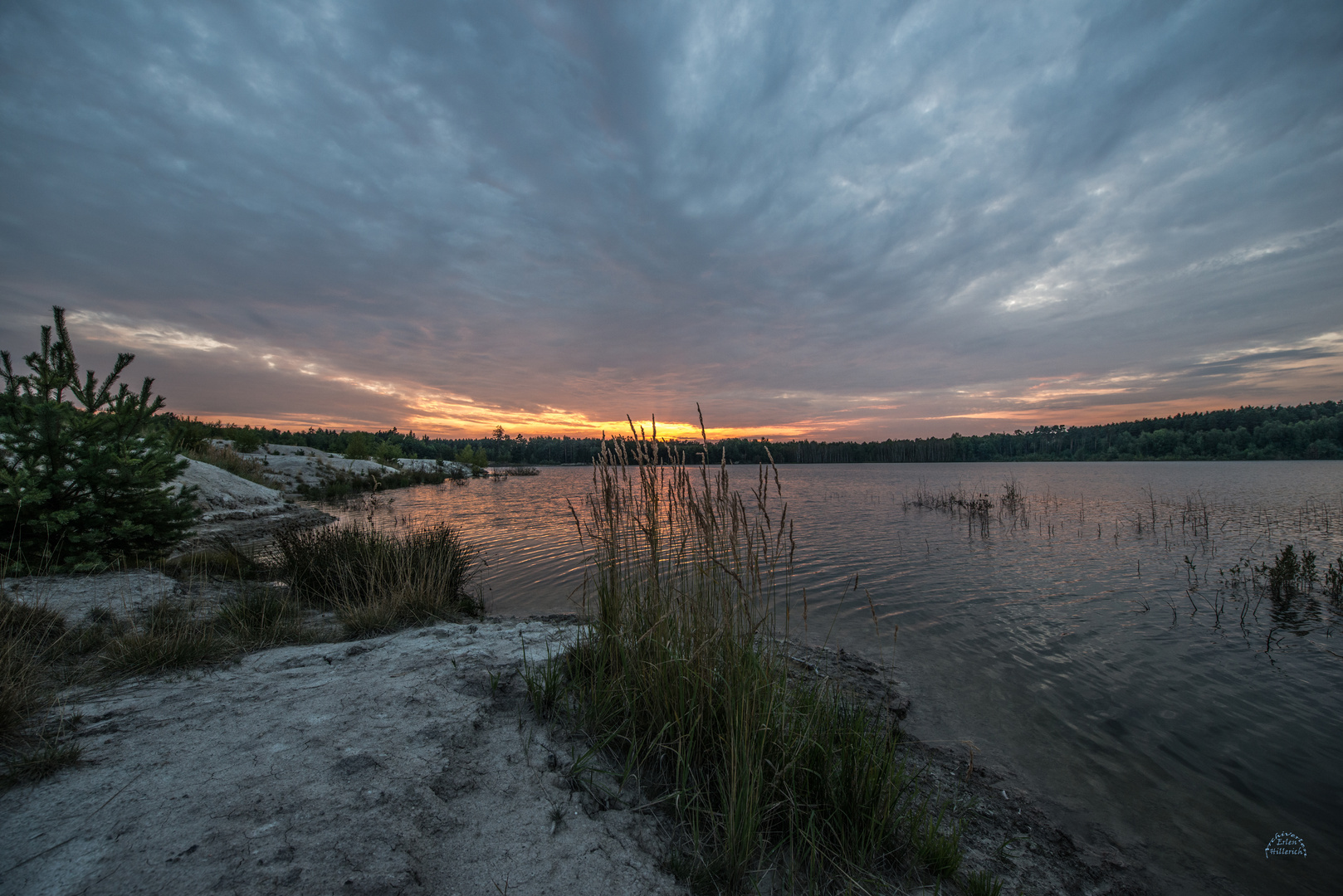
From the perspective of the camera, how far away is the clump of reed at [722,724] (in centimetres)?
273

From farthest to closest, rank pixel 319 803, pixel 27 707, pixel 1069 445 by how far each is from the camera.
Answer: pixel 1069 445, pixel 27 707, pixel 319 803

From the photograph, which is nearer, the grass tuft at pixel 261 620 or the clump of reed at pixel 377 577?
the grass tuft at pixel 261 620

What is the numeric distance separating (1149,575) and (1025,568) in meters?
2.28

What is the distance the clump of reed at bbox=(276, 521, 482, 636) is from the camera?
616 cm

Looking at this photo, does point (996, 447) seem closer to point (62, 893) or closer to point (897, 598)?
point (897, 598)

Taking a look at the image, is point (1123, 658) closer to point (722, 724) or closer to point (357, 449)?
point (722, 724)

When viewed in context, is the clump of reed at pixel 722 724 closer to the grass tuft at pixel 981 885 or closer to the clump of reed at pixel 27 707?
the grass tuft at pixel 981 885

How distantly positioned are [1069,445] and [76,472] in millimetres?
130103

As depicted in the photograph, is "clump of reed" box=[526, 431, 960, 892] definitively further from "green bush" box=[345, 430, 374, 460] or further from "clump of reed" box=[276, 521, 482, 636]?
"green bush" box=[345, 430, 374, 460]

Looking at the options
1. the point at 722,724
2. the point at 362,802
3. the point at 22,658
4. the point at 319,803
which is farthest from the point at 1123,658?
the point at 22,658

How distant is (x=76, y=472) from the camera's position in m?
6.46
